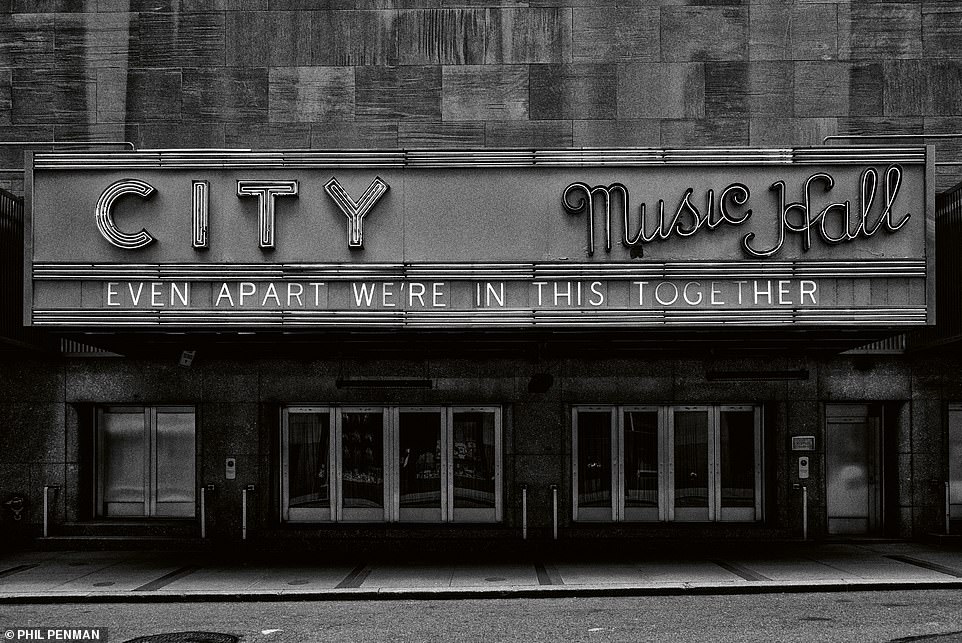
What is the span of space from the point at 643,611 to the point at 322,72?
12385 millimetres

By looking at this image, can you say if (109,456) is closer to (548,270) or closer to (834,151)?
(548,270)

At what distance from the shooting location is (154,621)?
13.0 m

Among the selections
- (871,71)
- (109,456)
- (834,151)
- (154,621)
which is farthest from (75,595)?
(871,71)

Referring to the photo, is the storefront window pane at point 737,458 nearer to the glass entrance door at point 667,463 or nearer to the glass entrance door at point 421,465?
the glass entrance door at point 667,463

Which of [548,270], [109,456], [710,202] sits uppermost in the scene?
[710,202]

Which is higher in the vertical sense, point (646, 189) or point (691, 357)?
point (646, 189)

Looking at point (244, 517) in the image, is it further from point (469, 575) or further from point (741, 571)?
point (741, 571)

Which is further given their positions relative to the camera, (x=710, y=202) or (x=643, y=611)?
(x=710, y=202)

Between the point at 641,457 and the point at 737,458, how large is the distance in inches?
78.6

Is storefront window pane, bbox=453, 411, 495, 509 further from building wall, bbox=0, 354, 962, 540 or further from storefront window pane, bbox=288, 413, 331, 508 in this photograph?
storefront window pane, bbox=288, 413, 331, 508

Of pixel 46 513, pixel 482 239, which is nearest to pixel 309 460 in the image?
pixel 46 513

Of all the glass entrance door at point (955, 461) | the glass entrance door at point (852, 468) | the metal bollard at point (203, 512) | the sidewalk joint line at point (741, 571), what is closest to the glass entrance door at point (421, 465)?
the metal bollard at point (203, 512)

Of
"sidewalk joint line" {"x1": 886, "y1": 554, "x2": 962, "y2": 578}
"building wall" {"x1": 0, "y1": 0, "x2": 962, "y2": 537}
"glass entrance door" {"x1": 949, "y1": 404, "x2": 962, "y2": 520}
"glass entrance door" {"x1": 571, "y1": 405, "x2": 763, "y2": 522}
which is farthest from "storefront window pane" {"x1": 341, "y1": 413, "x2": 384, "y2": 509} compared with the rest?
"glass entrance door" {"x1": 949, "y1": 404, "x2": 962, "y2": 520}

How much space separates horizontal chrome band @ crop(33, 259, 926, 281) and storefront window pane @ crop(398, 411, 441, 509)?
5.34 meters
